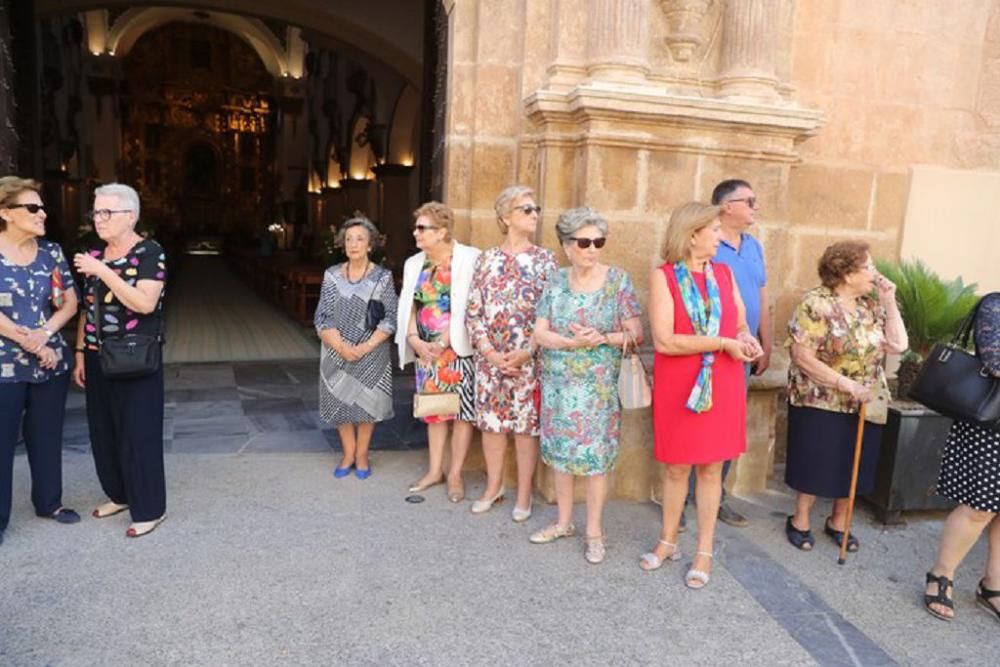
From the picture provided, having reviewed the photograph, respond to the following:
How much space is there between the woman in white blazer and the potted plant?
7.44 feet

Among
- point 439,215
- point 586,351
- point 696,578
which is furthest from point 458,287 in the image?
point 696,578

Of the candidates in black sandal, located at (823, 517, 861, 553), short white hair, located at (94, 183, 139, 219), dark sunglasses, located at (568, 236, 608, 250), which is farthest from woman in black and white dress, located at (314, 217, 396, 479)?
black sandal, located at (823, 517, 861, 553)

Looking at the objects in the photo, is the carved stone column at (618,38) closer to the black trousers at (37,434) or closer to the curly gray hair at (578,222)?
the curly gray hair at (578,222)

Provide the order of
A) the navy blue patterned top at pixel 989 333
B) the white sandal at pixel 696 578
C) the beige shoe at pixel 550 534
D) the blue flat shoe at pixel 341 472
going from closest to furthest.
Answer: the navy blue patterned top at pixel 989 333 < the white sandal at pixel 696 578 < the beige shoe at pixel 550 534 < the blue flat shoe at pixel 341 472

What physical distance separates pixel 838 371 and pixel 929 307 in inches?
42.6

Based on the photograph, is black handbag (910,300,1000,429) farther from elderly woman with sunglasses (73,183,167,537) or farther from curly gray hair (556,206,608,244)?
elderly woman with sunglasses (73,183,167,537)

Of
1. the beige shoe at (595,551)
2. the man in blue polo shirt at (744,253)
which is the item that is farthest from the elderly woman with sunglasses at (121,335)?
the man in blue polo shirt at (744,253)

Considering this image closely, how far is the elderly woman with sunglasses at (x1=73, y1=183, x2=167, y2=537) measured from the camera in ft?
11.5

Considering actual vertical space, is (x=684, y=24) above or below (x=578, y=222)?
above

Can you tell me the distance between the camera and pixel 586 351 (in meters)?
3.54

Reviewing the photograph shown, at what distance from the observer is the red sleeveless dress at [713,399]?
10.8 feet

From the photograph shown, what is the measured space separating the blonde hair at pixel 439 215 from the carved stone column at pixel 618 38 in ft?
3.69

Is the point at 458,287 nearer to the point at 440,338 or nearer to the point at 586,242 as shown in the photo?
the point at 440,338

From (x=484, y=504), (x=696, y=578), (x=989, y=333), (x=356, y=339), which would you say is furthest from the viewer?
(x=356, y=339)
